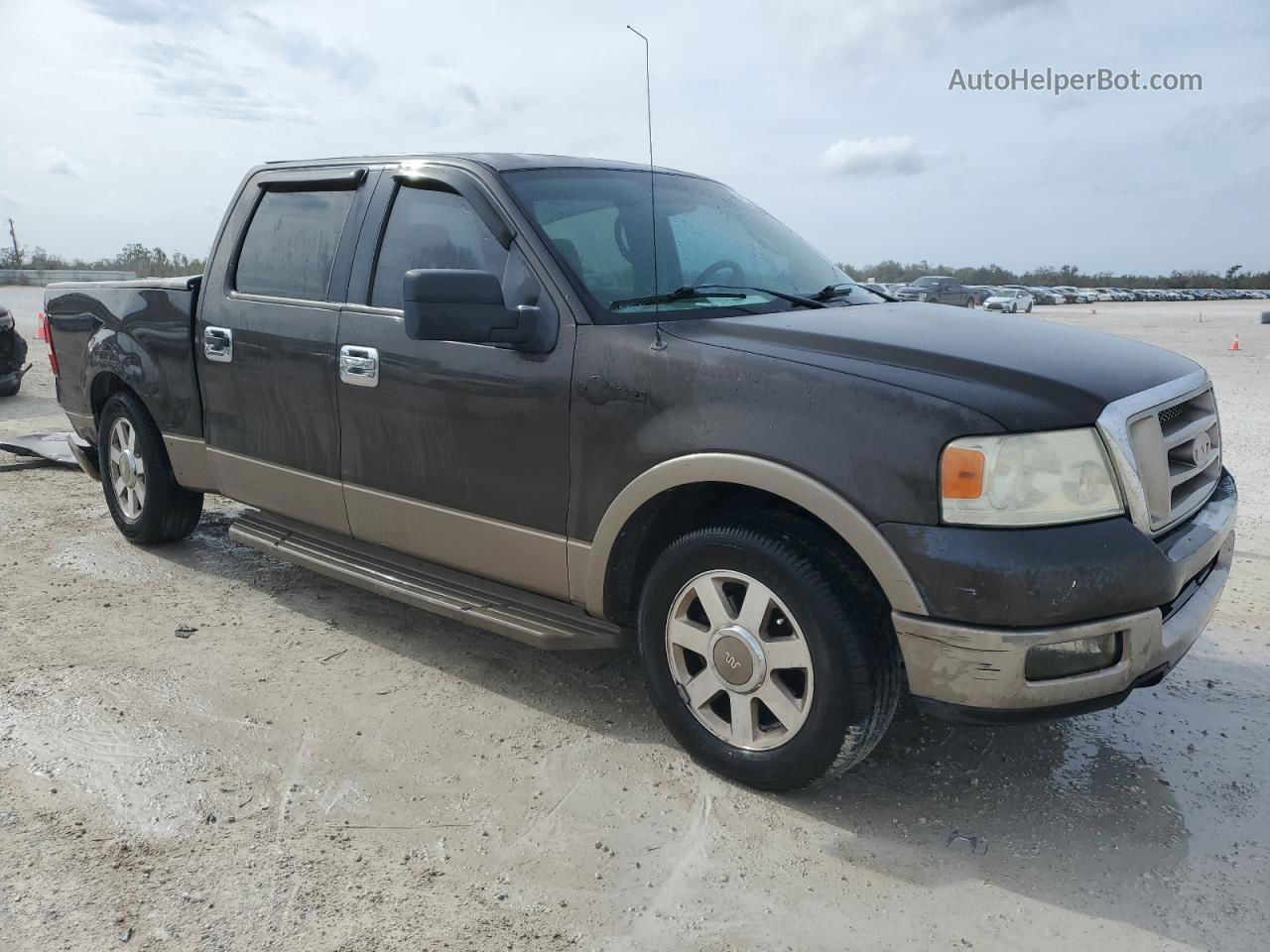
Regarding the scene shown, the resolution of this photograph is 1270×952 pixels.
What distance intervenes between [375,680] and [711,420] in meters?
1.79

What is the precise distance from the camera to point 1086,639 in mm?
2633

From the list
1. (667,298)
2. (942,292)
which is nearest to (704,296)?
(667,298)

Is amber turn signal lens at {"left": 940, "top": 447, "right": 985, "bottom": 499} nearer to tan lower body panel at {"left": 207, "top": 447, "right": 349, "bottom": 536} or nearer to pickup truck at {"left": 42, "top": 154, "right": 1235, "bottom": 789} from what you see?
pickup truck at {"left": 42, "top": 154, "right": 1235, "bottom": 789}

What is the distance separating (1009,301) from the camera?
38000 millimetres

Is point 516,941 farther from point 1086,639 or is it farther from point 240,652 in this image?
point 240,652

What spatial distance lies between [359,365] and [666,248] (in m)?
1.24

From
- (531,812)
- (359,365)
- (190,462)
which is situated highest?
(359,365)

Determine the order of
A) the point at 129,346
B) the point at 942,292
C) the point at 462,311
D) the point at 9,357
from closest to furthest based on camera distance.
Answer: the point at 462,311, the point at 129,346, the point at 9,357, the point at 942,292

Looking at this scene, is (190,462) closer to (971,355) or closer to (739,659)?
(739,659)

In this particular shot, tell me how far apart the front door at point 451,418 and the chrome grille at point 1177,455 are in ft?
5.52

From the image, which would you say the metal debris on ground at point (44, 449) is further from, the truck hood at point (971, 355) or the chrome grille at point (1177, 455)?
the chrome grille at point (1177, 455)

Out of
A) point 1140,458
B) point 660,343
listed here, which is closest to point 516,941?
point 660,343

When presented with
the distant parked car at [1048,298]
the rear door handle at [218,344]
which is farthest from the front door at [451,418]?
the distant parked car at [1048,298]

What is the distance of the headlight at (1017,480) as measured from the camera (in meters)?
2.58
